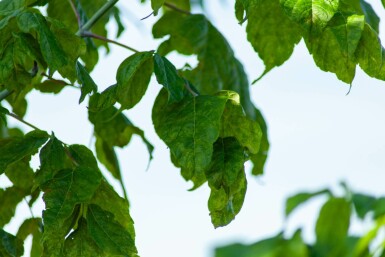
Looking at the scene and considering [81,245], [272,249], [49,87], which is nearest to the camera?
[272,249]

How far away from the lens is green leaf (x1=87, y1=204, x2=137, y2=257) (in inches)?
43.8

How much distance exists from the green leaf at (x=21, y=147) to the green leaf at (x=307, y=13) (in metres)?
0.41

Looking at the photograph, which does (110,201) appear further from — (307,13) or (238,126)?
(307,13)

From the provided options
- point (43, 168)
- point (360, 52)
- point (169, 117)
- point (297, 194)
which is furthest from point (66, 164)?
point (297, 194)

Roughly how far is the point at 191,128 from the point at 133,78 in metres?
0.11

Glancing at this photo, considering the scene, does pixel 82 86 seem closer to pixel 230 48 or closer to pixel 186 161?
pixel 186 161

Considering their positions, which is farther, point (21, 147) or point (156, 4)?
point (21, 147)

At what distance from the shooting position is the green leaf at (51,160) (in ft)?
3.93

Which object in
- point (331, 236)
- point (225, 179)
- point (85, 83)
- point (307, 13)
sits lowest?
point (331, 236)

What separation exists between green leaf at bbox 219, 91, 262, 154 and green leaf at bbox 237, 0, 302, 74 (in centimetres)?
16

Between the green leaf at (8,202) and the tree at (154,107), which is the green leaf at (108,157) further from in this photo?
the tree at (154,107)

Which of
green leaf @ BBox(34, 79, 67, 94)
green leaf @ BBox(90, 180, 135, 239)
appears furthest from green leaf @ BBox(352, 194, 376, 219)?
green leaf @ BBox(34, 79, 67, 94)

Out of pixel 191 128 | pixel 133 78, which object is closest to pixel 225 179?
pixel 191 128

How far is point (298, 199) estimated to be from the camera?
0.65 metres
